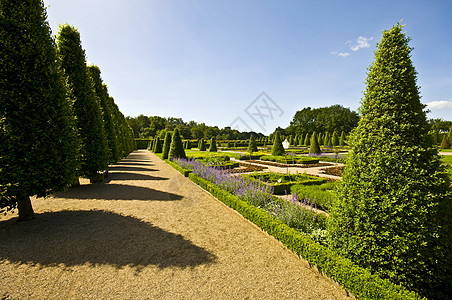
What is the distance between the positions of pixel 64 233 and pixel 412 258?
668 cm

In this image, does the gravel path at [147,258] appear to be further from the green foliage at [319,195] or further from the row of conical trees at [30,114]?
the green foliage at [319,195]

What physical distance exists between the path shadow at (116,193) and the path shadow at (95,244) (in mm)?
2218

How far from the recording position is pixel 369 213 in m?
2.83

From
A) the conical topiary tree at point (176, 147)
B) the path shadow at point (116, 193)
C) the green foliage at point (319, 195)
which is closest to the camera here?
the green foliage at point (319, 195)

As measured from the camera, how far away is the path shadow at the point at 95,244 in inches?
150

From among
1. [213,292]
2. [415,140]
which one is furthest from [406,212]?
[213,292]

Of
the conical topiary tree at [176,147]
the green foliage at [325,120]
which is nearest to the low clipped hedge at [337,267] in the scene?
the conical topiary tree at [176,147]

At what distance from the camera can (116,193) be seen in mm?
8664

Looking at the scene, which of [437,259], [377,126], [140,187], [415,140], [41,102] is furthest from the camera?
[140,187]

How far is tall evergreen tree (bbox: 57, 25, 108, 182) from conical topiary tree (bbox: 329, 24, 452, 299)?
1033 cm

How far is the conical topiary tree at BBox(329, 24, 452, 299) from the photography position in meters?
2.48

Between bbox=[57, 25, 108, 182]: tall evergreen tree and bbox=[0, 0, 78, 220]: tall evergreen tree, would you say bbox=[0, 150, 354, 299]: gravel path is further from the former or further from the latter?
bbox=[57, 25, 108, 182]: tall evergreen tree

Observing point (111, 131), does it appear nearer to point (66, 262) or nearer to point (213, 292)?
point (66, 262)

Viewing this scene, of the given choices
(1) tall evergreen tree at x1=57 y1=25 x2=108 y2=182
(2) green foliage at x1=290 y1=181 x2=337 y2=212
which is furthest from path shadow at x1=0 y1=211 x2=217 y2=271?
(1) tall evergreen tree at x1=57 y1=25 x2=108 y2=182
